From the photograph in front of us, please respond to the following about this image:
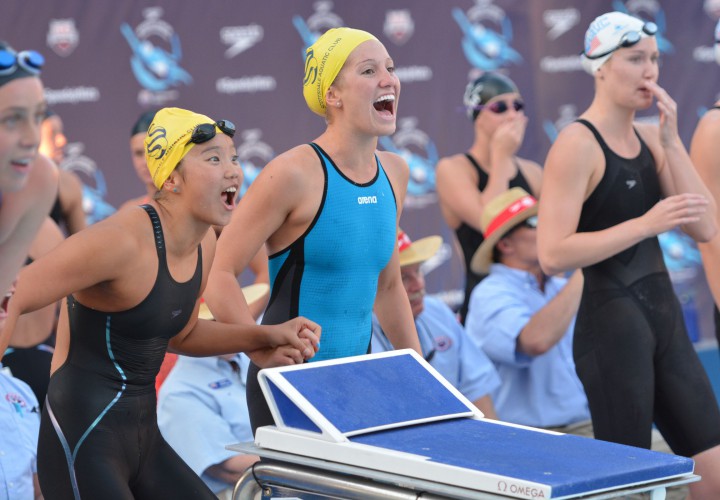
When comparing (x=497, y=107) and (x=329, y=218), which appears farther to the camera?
(x=497, y=107)

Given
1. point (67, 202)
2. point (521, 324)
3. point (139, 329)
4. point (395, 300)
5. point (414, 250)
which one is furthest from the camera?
point (67, 202)

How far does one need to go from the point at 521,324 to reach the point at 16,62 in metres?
3.84

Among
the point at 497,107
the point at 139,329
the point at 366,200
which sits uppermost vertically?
the point at 497,107

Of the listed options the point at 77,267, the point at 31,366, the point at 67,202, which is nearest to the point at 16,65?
the point at 77,267

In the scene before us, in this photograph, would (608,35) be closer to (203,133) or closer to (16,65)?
(203,133)

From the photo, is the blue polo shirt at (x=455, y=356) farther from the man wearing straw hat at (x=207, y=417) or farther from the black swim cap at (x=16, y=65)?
the black swim cap at (x=16, y=65)

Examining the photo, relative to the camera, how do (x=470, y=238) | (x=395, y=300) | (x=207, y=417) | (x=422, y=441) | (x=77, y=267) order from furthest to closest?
(x=470, y=238), (x=207, y=417), (x=395, y=300), (x=77, y=267), (x=422, y=441)

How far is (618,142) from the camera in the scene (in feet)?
13.1

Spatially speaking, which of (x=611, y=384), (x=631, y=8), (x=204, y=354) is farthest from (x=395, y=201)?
(x=631, y=8)

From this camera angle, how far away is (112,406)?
3.08m

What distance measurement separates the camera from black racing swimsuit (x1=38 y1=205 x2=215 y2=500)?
301 cm

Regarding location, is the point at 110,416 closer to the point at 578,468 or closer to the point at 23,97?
the point at 578,468

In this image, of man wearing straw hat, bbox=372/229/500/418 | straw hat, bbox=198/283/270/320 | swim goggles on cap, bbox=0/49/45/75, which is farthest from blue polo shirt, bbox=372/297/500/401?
A: swim goggles on cap, bbox=0/49/45/75

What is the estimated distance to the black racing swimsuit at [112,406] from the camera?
3014 millimetres
